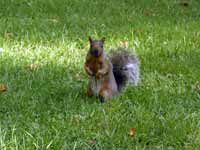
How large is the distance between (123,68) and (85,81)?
1.33 ft

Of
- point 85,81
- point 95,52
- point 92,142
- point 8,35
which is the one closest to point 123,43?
point 8,35

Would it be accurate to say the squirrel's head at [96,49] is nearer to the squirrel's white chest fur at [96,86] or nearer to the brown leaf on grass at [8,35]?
the squirrel's white chest fur at [96,86]

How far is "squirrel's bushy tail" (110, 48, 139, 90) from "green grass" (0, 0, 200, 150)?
9 centimetres

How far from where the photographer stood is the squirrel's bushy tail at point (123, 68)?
4.60 m

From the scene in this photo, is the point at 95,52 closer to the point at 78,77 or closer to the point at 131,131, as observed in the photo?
the point at 131,131

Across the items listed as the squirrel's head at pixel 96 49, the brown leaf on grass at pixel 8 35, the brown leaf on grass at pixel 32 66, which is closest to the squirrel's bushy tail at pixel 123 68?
the squirrel's head at pixel 96 49

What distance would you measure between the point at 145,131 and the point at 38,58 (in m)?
2.07

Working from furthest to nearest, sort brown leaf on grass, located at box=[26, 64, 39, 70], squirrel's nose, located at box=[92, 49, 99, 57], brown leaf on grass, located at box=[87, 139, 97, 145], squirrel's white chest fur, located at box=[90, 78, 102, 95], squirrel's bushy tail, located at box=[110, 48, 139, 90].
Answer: brown leaf on grass, located at box=[26, 64, 39, 70] → squirrel's bushy tail, located at box=[110, 48, 139, 90] → squirrel's white chest fur, located at box=[90, 78, 102, 95] → squirrel's nose, located at box=[92, 49, 99, 57] → brown leaf on grass, located at box=[87, 139, 97, 145]

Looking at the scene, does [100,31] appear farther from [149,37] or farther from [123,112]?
[123,112]

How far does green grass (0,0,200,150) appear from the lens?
3.53 m

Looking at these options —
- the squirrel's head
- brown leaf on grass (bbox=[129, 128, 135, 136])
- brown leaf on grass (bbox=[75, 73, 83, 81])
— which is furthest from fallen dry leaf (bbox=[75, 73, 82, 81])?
brown leaf on grass (bbox=[129, 128, 135, 136])

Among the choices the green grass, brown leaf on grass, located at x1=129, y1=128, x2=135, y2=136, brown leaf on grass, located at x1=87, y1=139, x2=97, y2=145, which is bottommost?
brown leaf on grass, located at x1=87, y1=139, x2=97, y2=145

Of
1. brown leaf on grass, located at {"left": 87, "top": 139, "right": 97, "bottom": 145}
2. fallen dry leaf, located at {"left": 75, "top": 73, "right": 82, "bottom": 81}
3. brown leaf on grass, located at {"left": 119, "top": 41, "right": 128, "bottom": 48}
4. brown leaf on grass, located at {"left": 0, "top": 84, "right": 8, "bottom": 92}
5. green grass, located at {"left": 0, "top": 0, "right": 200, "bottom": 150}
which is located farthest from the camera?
brown leaf on grass, located at {"left": 119, "top": 41, "right": 128, "bottom": 48}

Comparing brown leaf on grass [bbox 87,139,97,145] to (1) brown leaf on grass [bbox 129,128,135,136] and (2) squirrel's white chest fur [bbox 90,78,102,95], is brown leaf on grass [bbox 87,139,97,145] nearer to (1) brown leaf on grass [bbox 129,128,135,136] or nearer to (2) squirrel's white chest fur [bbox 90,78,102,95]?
(1) brown leaf on grass [bbox 129,128,135,136]
